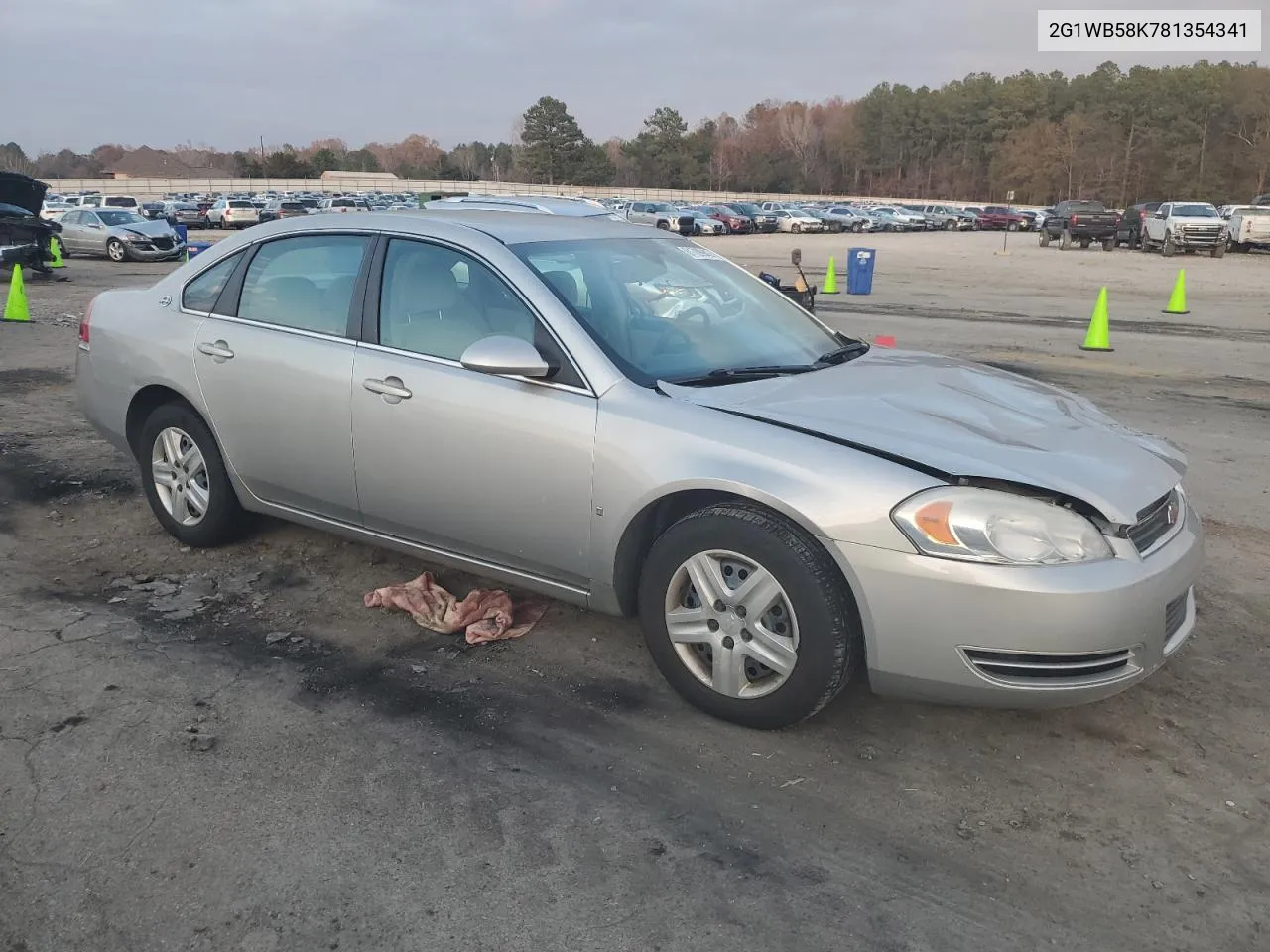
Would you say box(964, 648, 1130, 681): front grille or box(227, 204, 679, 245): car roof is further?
box(227, 204, 679, 245): car roof

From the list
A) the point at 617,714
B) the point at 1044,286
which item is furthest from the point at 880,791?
the point at 1044,286

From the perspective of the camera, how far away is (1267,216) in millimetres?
33188

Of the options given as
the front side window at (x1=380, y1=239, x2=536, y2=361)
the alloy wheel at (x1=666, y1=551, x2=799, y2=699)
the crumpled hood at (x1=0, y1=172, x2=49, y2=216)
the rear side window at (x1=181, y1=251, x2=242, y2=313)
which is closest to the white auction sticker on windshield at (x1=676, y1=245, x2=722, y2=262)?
the front side window at (x1=380, y1=239, x2=536, y2=361)

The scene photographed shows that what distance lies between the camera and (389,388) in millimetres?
3941

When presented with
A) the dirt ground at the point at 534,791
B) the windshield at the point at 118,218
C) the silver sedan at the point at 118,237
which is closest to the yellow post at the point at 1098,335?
the dirt ground at the point at 534,791

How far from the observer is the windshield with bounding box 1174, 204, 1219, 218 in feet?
108

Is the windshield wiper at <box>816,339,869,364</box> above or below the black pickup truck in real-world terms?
below

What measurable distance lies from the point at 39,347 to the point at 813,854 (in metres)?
12.0

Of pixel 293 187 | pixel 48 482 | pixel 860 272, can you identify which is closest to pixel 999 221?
pixel 860 272

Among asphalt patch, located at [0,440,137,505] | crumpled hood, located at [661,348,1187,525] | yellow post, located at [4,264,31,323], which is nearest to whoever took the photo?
crumpled hood, located at [661,348,1187,525]

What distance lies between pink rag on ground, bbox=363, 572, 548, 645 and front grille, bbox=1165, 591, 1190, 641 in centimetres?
233

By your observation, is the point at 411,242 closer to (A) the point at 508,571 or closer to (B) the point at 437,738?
(A) the point at 508,571

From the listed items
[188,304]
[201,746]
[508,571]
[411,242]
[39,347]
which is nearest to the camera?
[201,746]

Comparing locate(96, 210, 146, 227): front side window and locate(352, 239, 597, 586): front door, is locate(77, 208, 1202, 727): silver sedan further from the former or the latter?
Result: locate(96, 210, 146, 227): front side window
